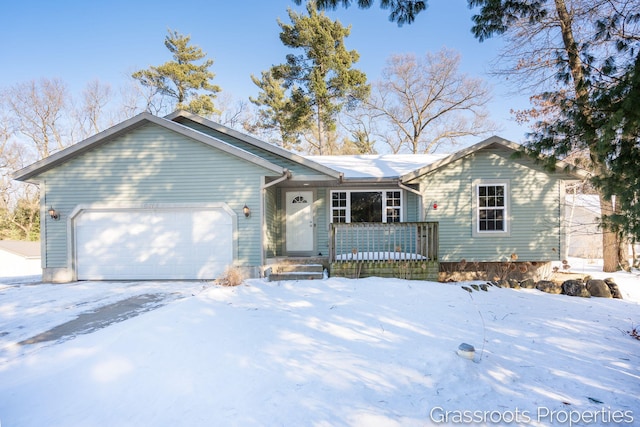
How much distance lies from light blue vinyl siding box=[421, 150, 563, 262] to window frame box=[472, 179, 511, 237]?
0.06m

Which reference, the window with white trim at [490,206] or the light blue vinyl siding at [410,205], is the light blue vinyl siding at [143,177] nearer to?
the light blue vinyl siding at [410,205]

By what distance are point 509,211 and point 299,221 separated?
250 inches

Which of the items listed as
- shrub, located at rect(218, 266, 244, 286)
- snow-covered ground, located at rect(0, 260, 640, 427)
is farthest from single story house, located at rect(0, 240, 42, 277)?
shrub, located at rect(218, 266, 244, 286)

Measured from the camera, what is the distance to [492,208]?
941cm

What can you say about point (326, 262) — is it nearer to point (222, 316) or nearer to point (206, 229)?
point (206, 229)

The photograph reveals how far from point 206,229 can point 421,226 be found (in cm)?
589

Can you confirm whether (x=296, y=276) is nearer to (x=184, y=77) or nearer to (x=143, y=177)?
(x=143, y=177)

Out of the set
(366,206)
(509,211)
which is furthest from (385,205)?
(509,211)

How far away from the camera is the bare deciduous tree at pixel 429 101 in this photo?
22.9 metres

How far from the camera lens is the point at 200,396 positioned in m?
2.88

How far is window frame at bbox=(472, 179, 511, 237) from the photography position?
9.30 m

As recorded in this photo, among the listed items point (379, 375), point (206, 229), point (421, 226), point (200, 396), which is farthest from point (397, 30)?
point (206, 229)

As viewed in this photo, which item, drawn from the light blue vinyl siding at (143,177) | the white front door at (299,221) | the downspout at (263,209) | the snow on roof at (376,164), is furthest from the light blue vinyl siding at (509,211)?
the light blue vinyl siding at (143,177)

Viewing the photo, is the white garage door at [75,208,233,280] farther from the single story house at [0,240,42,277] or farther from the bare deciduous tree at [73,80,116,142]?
the bare deciduous tree at [73,80,116,142]
